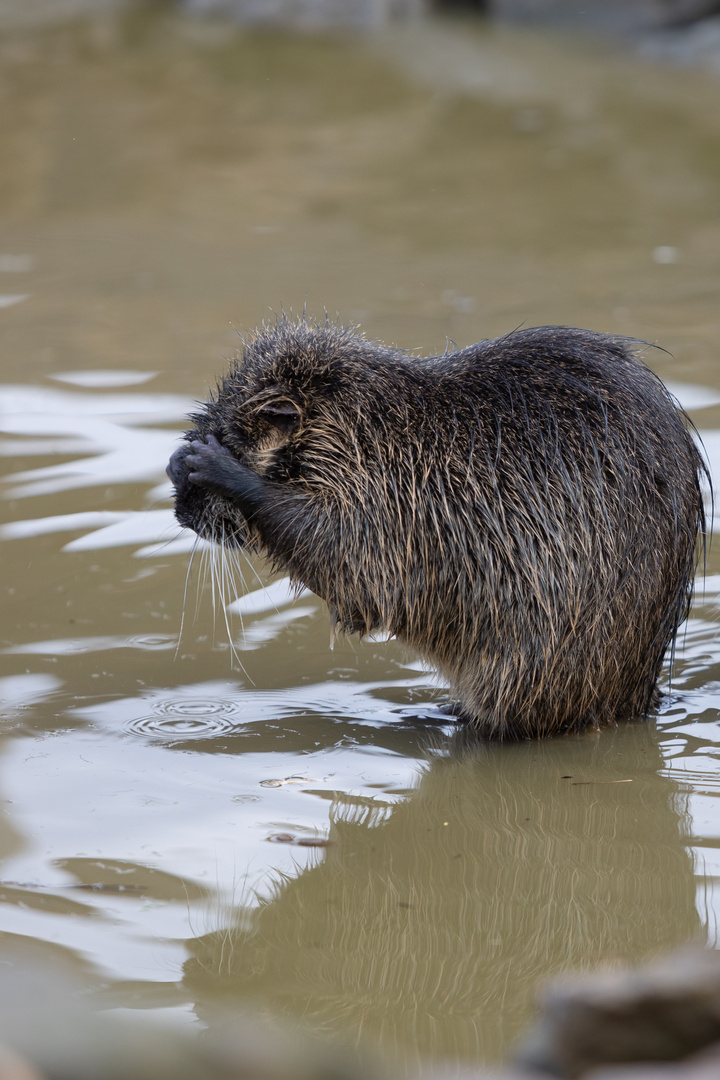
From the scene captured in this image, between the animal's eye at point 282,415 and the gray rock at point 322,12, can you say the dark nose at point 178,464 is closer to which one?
the animal's eye at point 282,415

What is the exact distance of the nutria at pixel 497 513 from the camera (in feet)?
11.0

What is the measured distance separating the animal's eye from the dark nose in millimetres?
234

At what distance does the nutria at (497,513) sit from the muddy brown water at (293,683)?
8.5 inches

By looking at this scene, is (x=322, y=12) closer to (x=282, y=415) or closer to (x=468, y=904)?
(x=282, y=415)

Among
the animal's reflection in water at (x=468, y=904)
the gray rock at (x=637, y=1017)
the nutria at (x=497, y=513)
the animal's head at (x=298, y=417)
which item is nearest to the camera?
the gray rock at (x=637, y=1017)

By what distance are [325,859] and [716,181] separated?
7516mm

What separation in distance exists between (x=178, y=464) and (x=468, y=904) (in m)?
1.49

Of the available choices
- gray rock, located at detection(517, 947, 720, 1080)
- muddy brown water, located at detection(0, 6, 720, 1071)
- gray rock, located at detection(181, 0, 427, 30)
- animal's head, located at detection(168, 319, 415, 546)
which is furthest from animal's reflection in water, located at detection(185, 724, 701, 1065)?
gray rock, located at detection(181, 0, 427, 30)

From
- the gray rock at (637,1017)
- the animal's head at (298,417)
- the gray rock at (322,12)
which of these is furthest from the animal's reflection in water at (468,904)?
the gray rock at (322,12)

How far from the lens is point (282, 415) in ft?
11.7

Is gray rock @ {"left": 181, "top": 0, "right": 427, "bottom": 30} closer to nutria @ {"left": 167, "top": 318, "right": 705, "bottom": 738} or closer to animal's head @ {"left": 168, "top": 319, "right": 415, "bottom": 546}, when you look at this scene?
animal's head @ {"left": 168, "top": 319, "right": 415, "bottom": 546}

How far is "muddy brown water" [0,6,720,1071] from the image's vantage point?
2.51 meters

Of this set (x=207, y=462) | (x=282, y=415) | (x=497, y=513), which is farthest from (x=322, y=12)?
(x=497, y=513)

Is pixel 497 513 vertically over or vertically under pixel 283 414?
under
